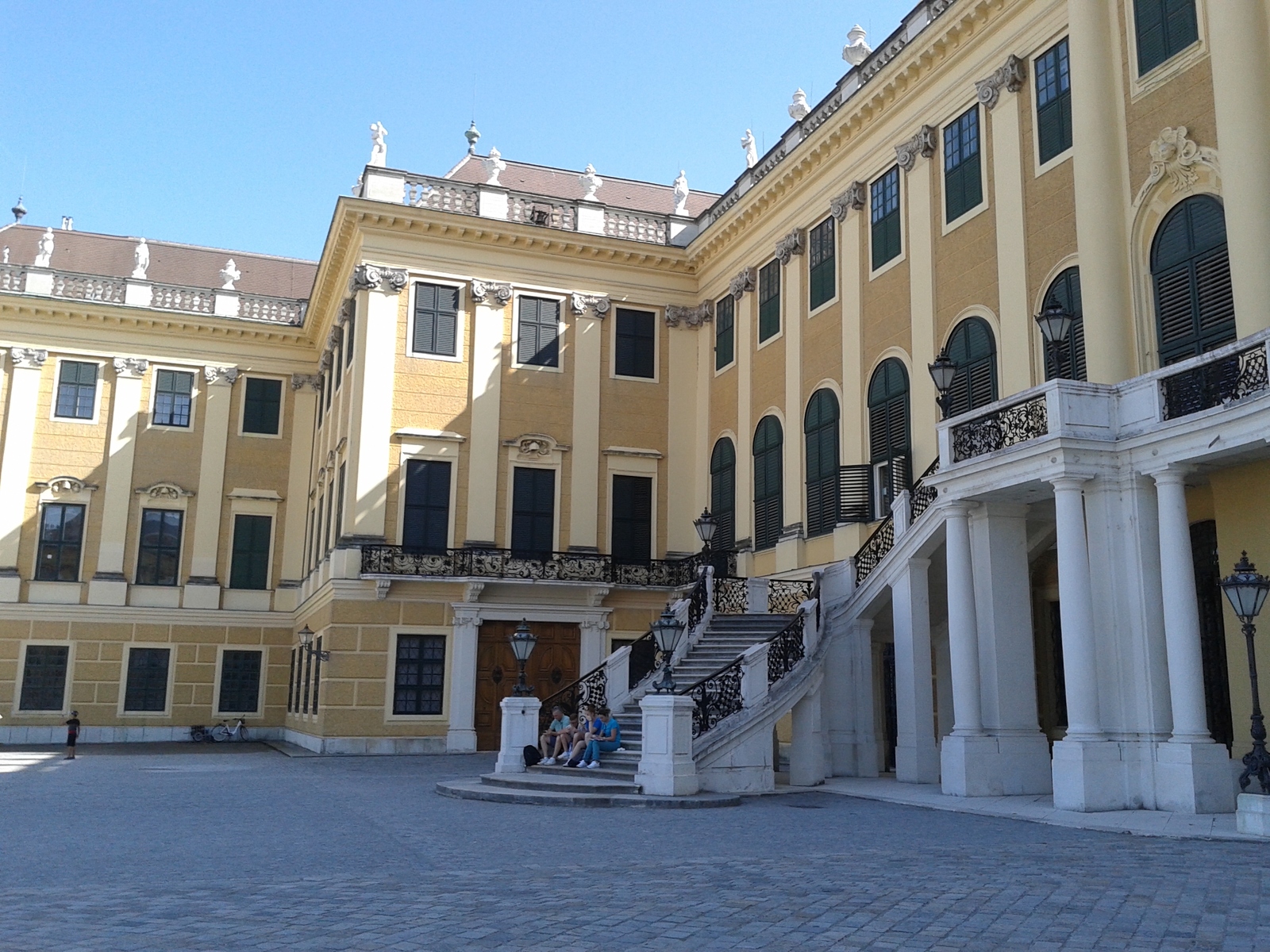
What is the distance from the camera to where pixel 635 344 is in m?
31.7

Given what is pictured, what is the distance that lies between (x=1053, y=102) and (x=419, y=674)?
18189mm

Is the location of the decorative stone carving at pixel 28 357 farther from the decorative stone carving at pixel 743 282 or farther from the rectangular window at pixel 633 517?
the decorative stone carving at pixel 743 282

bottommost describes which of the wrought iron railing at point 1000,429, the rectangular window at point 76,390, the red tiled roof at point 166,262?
the wrought iron railing at point 1000,429

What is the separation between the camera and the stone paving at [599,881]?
7.21 metres

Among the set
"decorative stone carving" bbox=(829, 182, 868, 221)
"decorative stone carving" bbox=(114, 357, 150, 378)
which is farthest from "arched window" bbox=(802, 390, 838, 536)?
"decorative stone carving" bbox=(114, 357, 150, 378)

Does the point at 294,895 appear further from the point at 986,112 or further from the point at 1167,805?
the point at 986,112

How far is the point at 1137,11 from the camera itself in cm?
1759

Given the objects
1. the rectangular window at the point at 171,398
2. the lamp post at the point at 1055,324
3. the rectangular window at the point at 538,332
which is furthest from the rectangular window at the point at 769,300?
the rectangular window at the point at 171,398

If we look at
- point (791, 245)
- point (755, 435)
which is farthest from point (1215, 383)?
point (755, 435)

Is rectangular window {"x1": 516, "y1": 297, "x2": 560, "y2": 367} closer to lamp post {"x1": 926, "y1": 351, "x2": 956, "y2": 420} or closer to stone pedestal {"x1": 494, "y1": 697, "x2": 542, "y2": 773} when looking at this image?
stone pedestal {"x1": 494, "y1": 697, "x2": 542, "y2": 773}

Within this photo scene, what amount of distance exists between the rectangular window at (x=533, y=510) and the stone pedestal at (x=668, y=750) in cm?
1307

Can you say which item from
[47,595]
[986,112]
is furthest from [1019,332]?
[47,595]

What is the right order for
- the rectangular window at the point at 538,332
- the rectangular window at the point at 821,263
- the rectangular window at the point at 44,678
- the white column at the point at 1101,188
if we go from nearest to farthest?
the white column at the point at 1101,188
the rectangular window at the point at 821,263
the rectangular window at the point at 538,332
the rectangular window at the point at 44,678

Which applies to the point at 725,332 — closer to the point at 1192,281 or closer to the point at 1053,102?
the point at 1053,102
